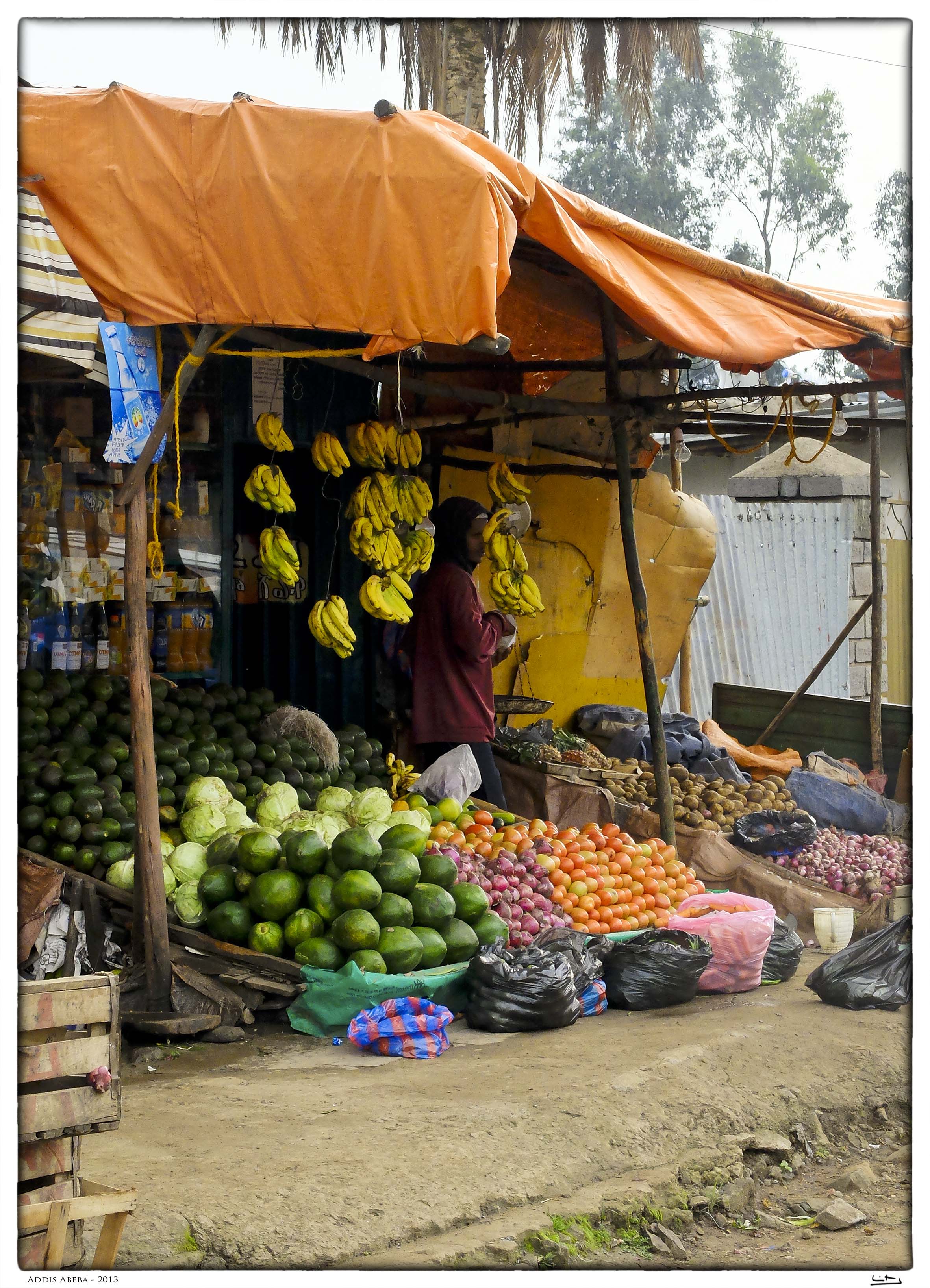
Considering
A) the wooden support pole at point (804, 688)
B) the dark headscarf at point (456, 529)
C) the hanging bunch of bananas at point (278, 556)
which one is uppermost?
A: the dark headscarf at point (456, 529)

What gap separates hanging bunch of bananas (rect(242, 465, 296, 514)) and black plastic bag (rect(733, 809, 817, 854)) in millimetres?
3354

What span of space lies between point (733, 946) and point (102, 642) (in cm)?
361

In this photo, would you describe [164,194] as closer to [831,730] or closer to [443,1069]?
[443,1069]

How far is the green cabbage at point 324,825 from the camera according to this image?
5.67 metres

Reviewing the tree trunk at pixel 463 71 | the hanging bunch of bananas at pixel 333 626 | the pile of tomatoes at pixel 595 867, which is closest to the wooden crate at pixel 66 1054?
the pile of tomatoes at pixel 595 867

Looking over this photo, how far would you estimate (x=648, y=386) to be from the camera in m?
9.05

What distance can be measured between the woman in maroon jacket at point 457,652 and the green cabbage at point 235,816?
60.4 inches

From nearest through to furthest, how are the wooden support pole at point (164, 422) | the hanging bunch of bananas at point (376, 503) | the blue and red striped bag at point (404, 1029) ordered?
1. the wooden support pole at point (164, 422)
2. the blue and red striped bag at point (404, 1029)
3. the hanging bunch of bananas at point (376, 503)

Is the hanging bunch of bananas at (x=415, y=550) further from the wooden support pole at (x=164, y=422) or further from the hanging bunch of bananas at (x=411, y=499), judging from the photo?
the wooden support pole at (x=164, y=422)

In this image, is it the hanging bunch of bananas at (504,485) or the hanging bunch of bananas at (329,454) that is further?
the hanging bunch of bananas at (504,485)

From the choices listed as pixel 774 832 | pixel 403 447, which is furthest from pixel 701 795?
pixel 403 447

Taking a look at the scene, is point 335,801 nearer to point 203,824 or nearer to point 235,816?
point 235,816

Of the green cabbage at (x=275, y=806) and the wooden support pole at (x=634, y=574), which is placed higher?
the wooden support pole at (x=634, y=574)

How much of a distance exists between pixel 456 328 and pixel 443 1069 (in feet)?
8.68
